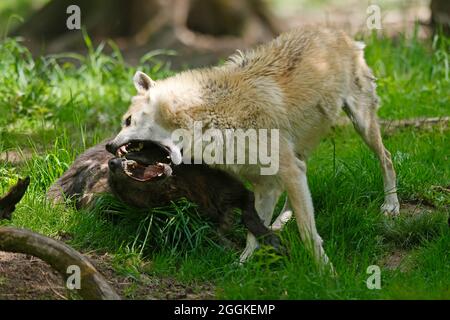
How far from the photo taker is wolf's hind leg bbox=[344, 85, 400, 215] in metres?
6.63

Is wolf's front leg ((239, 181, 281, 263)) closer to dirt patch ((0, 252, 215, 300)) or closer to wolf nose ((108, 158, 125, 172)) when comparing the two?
dirt patch ((0, 252, 215, 300))

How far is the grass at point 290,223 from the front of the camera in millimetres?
5270

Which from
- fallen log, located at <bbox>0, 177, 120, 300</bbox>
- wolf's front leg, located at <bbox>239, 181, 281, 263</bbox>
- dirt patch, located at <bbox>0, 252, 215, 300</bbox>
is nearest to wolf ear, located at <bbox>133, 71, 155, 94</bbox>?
wolf's front leg, located at <bbox>239, 181, 281, 263</bbox>

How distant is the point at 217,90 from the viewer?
5957 millimetres

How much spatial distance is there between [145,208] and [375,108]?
2.29m

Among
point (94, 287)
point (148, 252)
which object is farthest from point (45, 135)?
point (94, 287)

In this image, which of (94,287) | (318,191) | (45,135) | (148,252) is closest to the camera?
(94,287)

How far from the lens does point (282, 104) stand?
6.03m

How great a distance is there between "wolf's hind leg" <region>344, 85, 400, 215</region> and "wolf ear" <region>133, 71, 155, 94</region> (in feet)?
5.59
